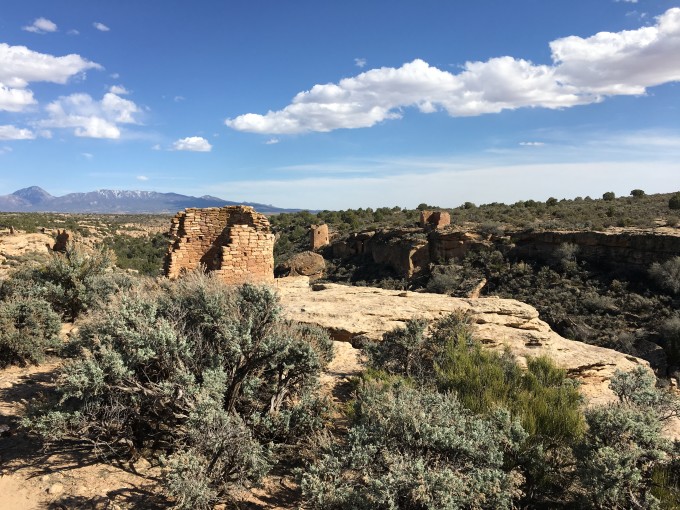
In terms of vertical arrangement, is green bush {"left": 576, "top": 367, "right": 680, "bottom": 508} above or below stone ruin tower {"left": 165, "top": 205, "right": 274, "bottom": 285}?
below

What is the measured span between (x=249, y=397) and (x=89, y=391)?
1675 mm

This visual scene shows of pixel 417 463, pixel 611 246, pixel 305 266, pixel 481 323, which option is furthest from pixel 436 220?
pixel 417 463

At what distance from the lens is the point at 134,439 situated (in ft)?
16.0

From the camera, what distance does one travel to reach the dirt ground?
13.5 ft

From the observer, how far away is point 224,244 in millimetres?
10711

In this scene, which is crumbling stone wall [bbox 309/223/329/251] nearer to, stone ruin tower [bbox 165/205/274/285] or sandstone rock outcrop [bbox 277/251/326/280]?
sandstone rock outcrop [bbox 277/251/326/280]

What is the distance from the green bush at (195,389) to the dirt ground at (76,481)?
0.22 meters

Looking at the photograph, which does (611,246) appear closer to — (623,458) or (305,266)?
(305,266)

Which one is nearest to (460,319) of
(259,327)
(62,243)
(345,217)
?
(259,327)

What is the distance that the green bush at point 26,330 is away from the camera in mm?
7152

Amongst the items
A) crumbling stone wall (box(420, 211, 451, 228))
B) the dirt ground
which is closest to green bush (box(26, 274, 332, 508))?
the dirt ground

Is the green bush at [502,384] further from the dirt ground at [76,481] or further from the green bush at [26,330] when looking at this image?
the green bush at [26,330]

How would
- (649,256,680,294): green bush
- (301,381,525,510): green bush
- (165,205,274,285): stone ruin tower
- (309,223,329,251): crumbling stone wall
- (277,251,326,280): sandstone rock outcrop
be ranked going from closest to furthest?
(301,381,525,510): green bush → (165,205,274,285): stone ruin tower → (649,256,680,294): green bush → (277,251,326,280): sandstone rock outcrop → (309,223,329,251): crumbling stone wall

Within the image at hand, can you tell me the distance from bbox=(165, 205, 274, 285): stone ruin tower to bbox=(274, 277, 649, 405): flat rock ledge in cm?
117
